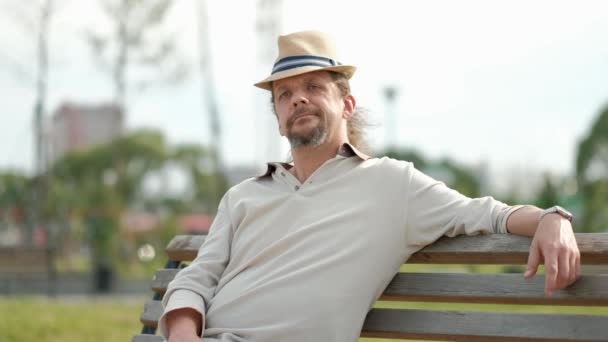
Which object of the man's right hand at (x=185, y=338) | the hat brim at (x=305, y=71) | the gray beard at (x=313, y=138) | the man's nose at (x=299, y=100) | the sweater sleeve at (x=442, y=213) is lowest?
the man's right hand at (x=185, y=338)

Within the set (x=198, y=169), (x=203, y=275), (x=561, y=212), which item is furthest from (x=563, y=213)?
(x=198, y=169)

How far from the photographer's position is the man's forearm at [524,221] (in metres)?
2.63

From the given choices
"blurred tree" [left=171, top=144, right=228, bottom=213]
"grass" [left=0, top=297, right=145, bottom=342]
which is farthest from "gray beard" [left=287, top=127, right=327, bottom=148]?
"blurred tree" [left=171, top=144, right=228, bottom=213]

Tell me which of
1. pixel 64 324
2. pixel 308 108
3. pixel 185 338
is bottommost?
pixel 64 324

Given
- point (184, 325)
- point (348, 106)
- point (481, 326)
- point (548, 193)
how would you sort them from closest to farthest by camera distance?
point (481, 326), point (184, 325), point (348, 106), point (548, 193)

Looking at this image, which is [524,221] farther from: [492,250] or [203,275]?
[203,275]

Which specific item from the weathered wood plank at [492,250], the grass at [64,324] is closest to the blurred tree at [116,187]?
the grass at [64,324]

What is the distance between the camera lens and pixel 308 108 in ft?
9.92

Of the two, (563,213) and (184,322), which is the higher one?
(563,213)

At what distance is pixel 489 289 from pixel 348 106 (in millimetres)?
839

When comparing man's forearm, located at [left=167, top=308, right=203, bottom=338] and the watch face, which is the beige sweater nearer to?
man's forearm, located at [left=167, top=308, right=203, bottom=338]

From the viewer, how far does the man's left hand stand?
8.13 ft

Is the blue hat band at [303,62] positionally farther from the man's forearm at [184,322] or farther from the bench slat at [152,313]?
the bench slat at [152,313]

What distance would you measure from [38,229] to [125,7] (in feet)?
18.8
